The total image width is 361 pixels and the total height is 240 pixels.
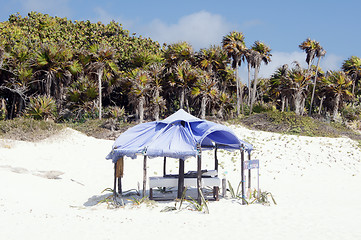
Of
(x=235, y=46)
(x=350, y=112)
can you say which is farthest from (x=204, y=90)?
(x=350, y=112)

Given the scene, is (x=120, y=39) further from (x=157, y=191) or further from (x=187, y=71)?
(x=157, y=191)

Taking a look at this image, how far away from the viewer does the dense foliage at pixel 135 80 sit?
25.4 meters

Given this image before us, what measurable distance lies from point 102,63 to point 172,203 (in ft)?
57.2

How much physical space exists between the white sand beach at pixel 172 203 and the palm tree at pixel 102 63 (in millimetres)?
6036

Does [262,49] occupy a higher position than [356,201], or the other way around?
[262,49]

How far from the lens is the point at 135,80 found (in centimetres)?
2550

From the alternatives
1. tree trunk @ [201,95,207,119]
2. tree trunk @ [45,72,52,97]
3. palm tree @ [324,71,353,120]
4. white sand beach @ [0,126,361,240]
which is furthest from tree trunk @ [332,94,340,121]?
tree trunk @ [45,72,52,97]

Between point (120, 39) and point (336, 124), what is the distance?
70.6ft

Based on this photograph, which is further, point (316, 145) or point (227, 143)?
point (316, 145)

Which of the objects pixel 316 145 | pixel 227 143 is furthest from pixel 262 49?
pixel 227 143

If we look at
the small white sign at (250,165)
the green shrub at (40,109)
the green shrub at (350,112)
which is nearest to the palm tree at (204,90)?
the green shrub at (40,109)

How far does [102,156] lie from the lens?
19906 mm

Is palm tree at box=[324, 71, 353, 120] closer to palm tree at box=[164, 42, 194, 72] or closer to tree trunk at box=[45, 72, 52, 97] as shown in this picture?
palm tree at box=[164, 42, 194, 72]

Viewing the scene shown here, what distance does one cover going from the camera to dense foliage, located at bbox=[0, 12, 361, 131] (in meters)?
25.4
